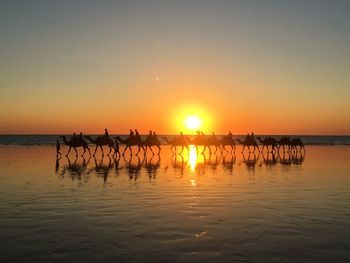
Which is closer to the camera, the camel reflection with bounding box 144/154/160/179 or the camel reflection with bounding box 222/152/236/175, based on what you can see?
the camel reflection with bounding box 144/154/160/179

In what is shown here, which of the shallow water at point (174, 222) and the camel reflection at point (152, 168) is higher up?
Result: the camel reflection at point (152, 168)

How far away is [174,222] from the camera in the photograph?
28.5 feet

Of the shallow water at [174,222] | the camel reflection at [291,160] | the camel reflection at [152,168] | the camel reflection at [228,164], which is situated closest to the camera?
the shallow water at [174,222]

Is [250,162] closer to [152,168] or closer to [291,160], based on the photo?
[291,160]

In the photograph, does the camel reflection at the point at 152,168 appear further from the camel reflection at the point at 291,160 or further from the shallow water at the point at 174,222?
the camel reflection at the point at 291,160

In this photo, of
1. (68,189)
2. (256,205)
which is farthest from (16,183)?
(256,205)

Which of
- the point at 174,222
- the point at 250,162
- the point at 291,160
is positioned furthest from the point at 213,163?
the point at 174,222

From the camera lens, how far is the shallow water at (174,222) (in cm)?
651

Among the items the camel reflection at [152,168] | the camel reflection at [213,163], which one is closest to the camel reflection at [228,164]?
the camel reflection at [213,163]

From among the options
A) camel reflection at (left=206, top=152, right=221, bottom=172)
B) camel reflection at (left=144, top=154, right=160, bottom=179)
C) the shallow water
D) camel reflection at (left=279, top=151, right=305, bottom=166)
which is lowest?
the shallow water

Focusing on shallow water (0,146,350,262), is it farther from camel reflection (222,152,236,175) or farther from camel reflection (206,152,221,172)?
camel reflection (206,152,221,172)

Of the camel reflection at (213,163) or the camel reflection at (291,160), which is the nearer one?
the camel reflection at (213,163)

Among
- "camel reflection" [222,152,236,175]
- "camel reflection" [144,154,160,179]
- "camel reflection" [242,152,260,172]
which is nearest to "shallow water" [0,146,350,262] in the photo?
"camel reflection" [144,154,160,179]

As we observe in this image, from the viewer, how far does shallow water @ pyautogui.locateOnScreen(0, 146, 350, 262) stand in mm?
6508
